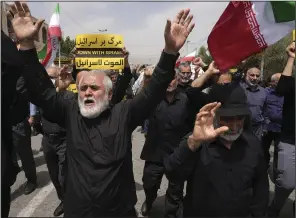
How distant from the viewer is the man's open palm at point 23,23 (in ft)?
8.09

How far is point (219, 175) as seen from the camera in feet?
7.63

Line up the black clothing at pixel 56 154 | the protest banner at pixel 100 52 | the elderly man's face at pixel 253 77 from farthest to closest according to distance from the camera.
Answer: the elderly man's face at pixel 253 77, the black clothing at pixel 56 154, the protest banner at pixel 100 52

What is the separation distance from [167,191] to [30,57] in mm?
2410

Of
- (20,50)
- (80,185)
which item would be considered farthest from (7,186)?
(20,50)

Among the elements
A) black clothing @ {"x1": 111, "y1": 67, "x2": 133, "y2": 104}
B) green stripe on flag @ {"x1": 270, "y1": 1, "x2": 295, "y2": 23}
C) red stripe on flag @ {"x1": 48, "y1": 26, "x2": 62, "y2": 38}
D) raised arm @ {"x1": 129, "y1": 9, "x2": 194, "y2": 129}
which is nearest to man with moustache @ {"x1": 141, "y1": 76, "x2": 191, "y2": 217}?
black clothing @ {"x1": 111, "y1": 67, "x2": 133, "y2": 104}

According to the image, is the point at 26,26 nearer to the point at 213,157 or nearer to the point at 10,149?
the point at 10,149

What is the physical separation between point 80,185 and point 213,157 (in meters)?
0.89

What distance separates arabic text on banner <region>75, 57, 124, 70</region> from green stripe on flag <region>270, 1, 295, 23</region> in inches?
66.3

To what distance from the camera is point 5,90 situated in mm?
2242

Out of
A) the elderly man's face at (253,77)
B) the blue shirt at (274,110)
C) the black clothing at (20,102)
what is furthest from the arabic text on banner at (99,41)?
the blue shirt at (274,110)

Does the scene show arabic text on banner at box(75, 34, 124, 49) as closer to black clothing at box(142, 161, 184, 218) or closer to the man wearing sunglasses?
black clothing at box(142, 161, 184, 218)

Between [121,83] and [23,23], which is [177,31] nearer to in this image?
[23,23]

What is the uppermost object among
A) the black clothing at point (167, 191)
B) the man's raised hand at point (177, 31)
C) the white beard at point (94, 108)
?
the man's raised hand at point (177, 31)

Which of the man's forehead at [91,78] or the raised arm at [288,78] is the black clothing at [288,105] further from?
the man's forehead at [91,78]
